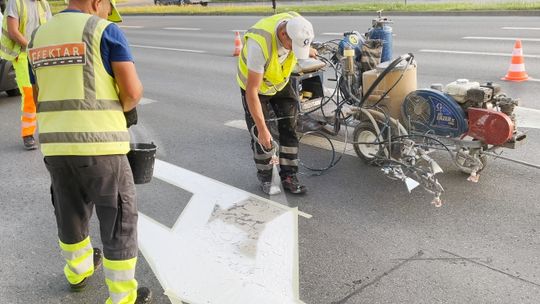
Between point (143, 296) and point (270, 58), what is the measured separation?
2.05 metres

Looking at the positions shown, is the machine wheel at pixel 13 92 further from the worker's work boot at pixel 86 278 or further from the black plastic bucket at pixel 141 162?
the black plastic bucket at pixel 141 162

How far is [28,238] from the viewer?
14.6ft

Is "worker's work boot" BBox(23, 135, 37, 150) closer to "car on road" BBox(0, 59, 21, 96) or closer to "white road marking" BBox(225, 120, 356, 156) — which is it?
"car on road" BBox(0, 59, 21, 96)

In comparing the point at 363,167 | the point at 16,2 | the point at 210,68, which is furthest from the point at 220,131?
the point at 210,68

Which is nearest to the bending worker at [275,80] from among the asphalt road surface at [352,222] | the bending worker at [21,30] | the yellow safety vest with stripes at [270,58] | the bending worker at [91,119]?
the yellow safety vest with stripes at [270,58]

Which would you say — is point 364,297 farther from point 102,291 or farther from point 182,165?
point 182,165

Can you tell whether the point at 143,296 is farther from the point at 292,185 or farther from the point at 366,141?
the point at 366,141

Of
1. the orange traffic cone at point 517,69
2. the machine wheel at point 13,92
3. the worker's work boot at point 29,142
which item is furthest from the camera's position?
the machine wheel at point 13,92

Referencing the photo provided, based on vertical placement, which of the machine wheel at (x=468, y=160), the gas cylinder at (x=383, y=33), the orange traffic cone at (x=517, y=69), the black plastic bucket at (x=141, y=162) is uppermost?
the gas cylinder at (x=383, y=33)

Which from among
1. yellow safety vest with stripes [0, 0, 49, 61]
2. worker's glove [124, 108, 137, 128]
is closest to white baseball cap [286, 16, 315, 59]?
worker's glove [124, 108, 137, 128]

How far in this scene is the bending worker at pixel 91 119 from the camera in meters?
2.90

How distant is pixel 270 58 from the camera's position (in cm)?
442

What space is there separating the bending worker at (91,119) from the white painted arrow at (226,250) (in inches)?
21.4

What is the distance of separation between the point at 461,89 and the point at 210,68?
800 cm
